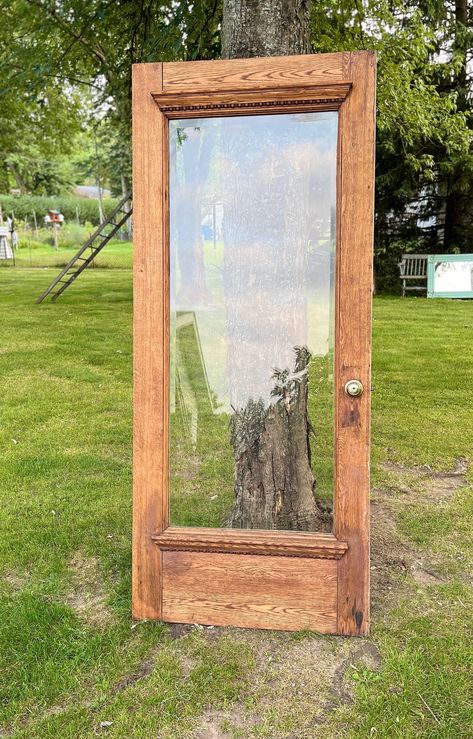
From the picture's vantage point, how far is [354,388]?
2527mm

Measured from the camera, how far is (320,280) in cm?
261

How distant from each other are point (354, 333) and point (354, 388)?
21 cm

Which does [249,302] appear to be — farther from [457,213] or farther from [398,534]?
[457,213]

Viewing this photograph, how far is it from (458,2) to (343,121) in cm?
1488

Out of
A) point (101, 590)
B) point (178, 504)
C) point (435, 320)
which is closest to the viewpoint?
point (178, 504)

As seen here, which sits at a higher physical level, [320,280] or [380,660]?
[320,280]

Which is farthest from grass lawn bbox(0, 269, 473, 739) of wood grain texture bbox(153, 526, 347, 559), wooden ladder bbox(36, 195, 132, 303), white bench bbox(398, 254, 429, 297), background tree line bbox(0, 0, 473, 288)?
white bench bbox(398, 254, 429, 297)

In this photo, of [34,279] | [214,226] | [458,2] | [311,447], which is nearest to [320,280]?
[214,226]

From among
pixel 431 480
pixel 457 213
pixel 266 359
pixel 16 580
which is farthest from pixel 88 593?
pixel 457 213

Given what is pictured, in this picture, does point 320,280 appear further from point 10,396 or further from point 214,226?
point 10,396

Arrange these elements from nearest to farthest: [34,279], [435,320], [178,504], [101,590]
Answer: [178,504] → [101,590] → [435,320] → [34,279]

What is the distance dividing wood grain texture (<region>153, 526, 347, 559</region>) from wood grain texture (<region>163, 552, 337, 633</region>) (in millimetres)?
33

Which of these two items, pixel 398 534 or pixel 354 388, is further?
pixel 398 534

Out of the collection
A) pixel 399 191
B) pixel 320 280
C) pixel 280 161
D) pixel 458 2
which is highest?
pixel 458 2
